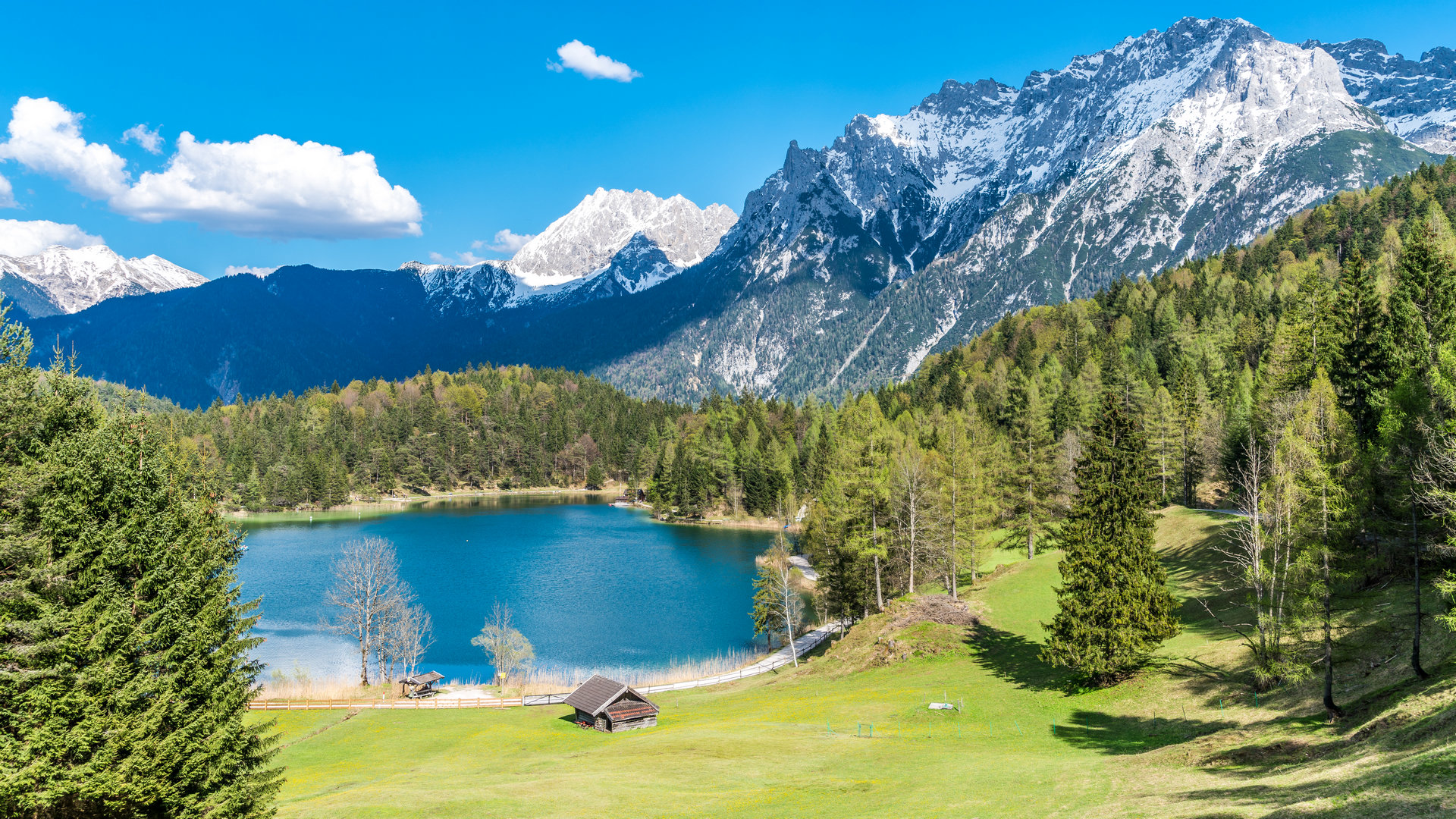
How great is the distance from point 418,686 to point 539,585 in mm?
37366

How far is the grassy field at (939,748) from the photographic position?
20438 mm

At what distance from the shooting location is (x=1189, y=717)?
3131 centimetres

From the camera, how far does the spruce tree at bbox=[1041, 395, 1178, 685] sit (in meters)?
36.7

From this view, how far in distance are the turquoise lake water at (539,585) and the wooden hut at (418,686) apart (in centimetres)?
695

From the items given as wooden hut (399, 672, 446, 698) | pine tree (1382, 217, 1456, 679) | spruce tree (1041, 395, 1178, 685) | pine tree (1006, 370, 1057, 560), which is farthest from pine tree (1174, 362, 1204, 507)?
wooden hut (399, 672, 446, 698)

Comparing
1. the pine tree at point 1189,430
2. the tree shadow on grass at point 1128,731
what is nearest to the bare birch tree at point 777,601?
the tree shadow on grass at point 1128,731

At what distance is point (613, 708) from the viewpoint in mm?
40781

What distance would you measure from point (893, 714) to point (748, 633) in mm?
31637

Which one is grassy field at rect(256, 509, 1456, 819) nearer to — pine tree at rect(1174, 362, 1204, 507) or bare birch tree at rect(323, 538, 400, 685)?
bare birch tree at rect(323, 538, 400, 685)

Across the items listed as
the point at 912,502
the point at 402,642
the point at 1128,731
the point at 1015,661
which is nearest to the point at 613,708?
the point at 402,642

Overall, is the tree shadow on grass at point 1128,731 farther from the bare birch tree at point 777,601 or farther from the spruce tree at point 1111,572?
the bare birch tree at point 777,601

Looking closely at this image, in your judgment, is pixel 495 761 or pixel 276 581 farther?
pixel 276 581

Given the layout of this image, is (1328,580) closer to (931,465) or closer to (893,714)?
(893,714)

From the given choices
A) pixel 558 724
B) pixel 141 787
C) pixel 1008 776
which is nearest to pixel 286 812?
pixel 141 787
